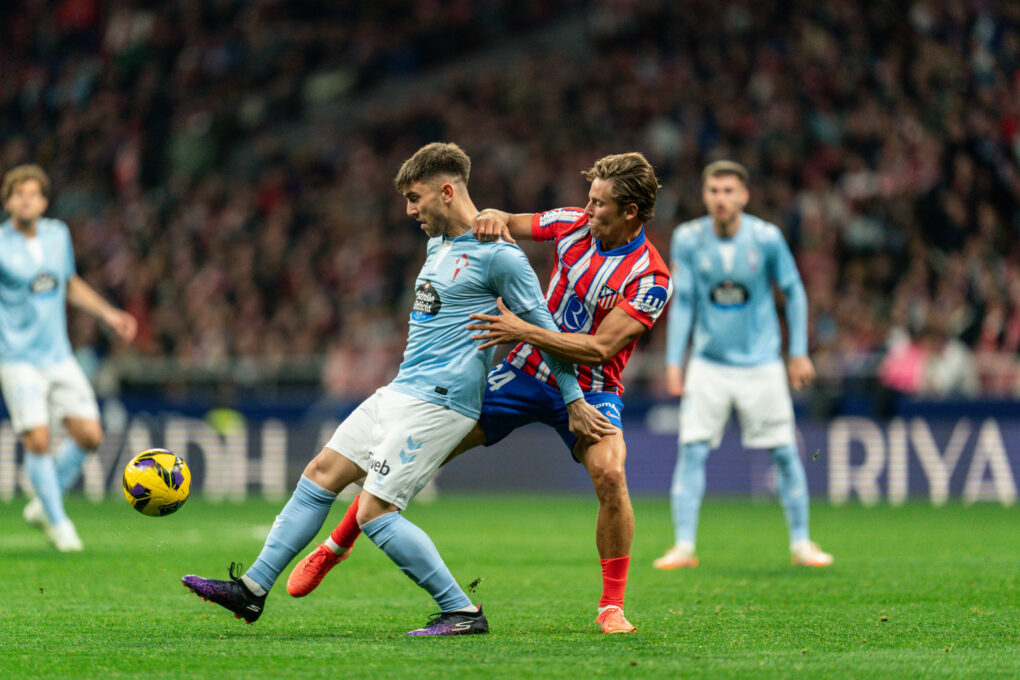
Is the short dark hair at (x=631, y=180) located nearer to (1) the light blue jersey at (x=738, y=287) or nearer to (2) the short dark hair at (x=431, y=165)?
(2) the short dark hair at (x=431, y=165)

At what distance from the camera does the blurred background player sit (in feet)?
20.0

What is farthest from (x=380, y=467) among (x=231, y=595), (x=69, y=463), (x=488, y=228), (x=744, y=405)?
(x=69, y=463)

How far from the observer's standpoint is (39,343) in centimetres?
995

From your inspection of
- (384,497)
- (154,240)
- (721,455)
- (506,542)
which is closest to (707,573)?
(506,542)

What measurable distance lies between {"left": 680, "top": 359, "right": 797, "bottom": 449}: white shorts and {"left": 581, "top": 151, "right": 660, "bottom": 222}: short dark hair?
332 cm

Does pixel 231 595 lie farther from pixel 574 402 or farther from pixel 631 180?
pixel 631 180

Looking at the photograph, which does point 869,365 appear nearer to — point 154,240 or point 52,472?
point 52,472

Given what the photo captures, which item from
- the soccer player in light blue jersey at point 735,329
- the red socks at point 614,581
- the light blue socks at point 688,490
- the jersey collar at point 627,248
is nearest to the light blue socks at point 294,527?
the red socks at point 614,581

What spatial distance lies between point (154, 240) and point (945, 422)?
12.3 m

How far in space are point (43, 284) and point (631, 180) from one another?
5.31m

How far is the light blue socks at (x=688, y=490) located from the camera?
916cm

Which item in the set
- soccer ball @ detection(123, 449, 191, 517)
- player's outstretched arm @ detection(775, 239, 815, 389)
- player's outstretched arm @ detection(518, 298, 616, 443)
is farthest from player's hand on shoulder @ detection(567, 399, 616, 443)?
player's outstretched arm @ detection(775, 239, 815, 389)

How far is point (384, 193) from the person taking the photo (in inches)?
851

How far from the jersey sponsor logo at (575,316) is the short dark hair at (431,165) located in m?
0.86
